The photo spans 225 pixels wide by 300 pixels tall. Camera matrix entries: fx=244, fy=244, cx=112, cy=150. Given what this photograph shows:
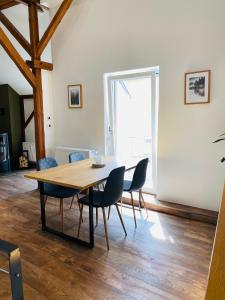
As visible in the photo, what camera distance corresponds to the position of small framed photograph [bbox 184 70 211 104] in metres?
3.02

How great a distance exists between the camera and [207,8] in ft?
9.52

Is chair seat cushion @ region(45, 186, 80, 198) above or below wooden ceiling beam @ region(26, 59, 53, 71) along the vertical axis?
below

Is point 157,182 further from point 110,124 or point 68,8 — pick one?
point 68,8

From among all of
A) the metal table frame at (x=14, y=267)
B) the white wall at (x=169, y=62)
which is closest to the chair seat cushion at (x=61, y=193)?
the white wall at (x=169, y=62)

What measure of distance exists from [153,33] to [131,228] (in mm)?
2581

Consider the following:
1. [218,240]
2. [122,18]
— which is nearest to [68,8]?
[122,18]

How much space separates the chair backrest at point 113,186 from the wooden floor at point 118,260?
51 centimetres

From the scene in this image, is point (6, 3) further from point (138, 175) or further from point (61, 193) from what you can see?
point (138, 175)

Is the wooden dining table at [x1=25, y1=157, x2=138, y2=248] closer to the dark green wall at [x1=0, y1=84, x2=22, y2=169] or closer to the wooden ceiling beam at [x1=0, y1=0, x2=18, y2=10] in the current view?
the wooden ceiling beam at [x1=0, y1=0, x2=18, y2=10]

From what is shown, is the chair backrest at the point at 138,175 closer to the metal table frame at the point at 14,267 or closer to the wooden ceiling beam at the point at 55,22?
the metal table frame at the point at 14,267

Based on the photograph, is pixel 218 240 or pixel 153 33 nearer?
pixel 218 240

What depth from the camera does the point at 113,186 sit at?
247cm

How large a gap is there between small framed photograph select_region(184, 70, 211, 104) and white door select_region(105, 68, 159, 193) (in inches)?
20.5

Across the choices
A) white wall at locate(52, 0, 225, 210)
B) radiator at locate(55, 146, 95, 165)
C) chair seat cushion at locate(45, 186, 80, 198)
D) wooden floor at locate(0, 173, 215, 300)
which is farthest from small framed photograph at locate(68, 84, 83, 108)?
wooden floor at locate(0, 173, 215, 300)
